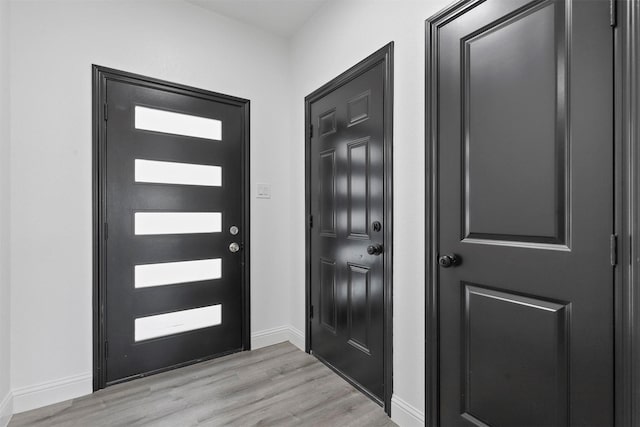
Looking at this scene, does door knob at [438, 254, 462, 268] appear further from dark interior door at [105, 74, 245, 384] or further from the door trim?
dark interior door at [105, 74, 245, 384]

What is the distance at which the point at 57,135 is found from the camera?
1.93m

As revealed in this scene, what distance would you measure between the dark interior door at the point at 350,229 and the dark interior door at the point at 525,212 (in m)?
0.47

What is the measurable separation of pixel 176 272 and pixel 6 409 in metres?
1.12

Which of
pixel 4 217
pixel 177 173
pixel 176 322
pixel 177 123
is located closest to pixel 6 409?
pixel 176 322

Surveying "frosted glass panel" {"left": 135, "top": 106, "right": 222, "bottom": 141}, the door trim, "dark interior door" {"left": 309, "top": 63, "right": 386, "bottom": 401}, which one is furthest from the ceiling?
the door trim

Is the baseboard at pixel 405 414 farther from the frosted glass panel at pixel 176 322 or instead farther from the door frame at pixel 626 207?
the frosted glass panel at pixel 176 322

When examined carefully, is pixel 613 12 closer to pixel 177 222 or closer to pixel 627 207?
pixel 627 207

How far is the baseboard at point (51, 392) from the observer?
1818 millimetres

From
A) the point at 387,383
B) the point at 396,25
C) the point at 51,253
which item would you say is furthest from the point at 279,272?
the point at 396,25

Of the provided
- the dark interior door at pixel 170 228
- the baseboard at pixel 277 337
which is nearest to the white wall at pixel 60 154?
the dark interior door at pixel 170 228

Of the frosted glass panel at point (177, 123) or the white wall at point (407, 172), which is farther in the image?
the frosted glass panel at point (177, 123)

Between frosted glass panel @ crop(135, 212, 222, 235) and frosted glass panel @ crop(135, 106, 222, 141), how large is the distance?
2.04 feet

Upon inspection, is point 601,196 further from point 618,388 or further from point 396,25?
point 396,25

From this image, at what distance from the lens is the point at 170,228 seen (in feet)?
7.57
